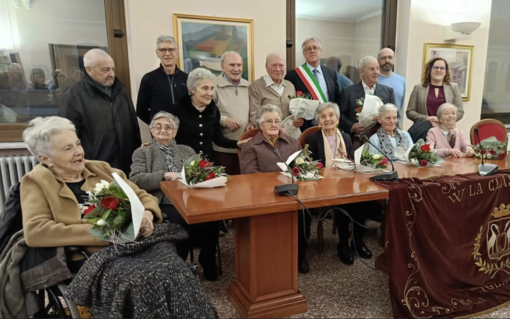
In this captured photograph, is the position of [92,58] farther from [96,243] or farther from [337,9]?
[337,9]

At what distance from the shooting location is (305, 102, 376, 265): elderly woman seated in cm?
268

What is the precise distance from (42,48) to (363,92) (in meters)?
3.13

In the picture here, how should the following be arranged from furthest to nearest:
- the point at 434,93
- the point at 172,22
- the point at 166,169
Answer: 1. the point at 434,93
2. the point at 172,22
3. the point at 166,169

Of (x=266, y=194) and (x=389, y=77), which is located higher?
→ (x=389, y=77)

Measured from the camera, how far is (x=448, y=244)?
208 centimetres

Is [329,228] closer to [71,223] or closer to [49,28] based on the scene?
[71,223]

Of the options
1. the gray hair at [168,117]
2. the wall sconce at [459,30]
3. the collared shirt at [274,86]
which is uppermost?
the wall sconce at [459,30]

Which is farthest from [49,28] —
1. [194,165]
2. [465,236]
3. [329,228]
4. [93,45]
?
[465,236]

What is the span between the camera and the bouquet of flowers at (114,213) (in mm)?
1464

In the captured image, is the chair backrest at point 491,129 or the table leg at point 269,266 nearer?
the table leg at point 269,266

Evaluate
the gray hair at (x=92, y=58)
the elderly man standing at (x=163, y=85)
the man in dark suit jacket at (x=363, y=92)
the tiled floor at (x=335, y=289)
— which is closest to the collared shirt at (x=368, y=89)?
the man in dark suit jacket at (x=363, y=92)

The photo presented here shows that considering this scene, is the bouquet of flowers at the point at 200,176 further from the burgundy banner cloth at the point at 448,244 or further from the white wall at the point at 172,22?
the white wall at the point at 172,22

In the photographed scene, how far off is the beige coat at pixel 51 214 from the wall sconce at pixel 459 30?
494 cm

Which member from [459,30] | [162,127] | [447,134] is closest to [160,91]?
[162,127]
